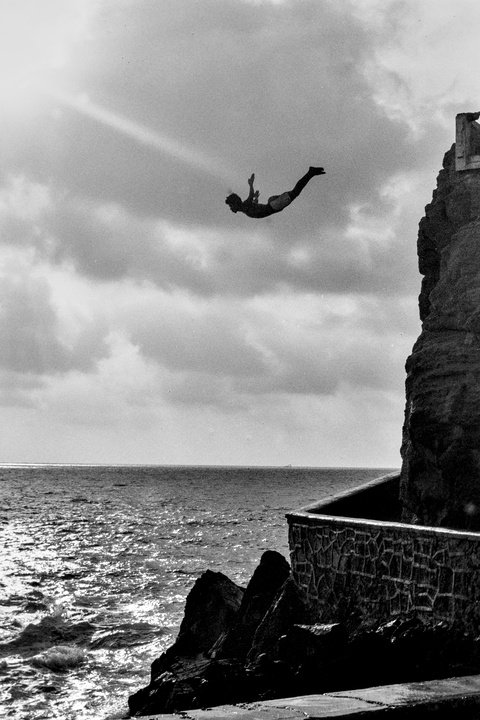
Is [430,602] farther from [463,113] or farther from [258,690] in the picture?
[463,113]

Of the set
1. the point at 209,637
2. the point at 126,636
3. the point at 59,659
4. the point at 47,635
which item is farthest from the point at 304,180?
the point at 47,635

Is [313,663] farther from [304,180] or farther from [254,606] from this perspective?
[304,180]

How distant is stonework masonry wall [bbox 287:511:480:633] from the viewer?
1128 cm

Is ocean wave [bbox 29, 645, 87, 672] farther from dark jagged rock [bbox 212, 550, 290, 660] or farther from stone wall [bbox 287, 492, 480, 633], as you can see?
stone wall [bbox 287, 492, 480, 633]

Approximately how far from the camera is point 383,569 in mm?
12734

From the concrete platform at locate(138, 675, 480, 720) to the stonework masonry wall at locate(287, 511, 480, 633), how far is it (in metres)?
5.75

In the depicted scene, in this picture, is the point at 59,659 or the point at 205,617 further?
the point at 59,659

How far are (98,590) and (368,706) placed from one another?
1042 inches

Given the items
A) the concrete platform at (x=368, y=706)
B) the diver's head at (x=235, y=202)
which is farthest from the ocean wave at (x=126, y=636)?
the concrete platform at (x=368, y=706)

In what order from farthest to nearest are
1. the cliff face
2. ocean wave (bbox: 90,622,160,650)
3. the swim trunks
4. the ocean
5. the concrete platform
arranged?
ocean wave (bbox: 90,622,160,650) → the ocean → the cliff face → the swim trunks → the concrete platform

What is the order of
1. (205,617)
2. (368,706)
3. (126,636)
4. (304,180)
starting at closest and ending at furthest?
(368,706) < (304,180) < (205,617) < (126,636)

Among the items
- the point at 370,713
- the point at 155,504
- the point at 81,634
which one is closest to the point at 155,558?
the point at 81,634

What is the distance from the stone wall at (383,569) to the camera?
37.0 feet

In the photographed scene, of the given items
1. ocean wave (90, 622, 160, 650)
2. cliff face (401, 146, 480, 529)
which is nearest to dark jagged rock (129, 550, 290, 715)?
cliff face (401, 146, 480, 529)
